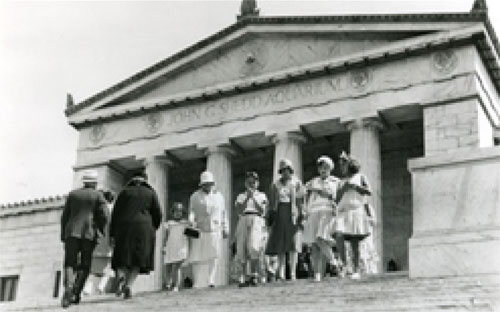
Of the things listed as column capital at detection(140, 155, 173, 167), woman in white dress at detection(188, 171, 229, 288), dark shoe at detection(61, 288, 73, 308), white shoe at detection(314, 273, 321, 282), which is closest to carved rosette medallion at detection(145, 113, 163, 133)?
column capital at detection(140, 155, 173, 167)

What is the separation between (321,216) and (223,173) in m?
15.3

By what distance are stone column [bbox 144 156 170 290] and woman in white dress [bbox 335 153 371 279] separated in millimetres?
16885

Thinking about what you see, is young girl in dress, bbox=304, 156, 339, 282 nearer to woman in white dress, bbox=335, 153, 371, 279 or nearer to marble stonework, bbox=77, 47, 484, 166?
woman in white dress, bbox=335, 153, 371, 279

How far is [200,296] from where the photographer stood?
14312 mm

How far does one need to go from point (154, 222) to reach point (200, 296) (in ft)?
4.46

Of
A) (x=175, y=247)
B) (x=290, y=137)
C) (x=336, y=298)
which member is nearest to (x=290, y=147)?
(x=290, y=137)

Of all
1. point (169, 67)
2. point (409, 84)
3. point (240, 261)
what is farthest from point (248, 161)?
point (240, 261)

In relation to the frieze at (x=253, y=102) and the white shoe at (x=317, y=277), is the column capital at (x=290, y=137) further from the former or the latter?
the white shoe at (x=317, y=277)

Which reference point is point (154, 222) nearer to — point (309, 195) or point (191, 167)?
point (309, 195)

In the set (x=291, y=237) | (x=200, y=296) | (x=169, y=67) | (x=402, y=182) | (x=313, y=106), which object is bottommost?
(x=200, y=296)

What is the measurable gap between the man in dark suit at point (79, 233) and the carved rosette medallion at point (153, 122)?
1788cm

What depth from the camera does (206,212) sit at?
1622cm

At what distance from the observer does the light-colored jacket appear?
53.1 feet

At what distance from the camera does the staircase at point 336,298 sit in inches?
410
